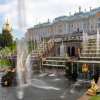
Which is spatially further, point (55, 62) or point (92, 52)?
point (55, 62)

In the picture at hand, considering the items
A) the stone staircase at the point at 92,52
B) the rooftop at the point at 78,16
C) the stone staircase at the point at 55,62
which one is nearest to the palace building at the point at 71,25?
the rooftop at the point at 78,16

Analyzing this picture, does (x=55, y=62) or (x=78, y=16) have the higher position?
(x=78, y=16)

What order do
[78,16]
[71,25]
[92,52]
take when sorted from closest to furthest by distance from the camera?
[92,52]
[78,16]
[71,25]

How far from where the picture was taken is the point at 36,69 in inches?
1464

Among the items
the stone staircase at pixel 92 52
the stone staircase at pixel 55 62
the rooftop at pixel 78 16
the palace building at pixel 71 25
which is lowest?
the stone staircase at pixel 55 62

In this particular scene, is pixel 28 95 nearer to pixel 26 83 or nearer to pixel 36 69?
pixel 26 83

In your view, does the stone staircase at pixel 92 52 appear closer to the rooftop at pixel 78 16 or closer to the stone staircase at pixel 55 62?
the stone staircase at pixel 55 62

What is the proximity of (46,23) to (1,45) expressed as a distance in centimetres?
1400

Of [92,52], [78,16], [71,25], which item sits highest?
[78,16]

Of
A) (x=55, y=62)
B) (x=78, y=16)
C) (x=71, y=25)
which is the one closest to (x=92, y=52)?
(x=55, y=62)

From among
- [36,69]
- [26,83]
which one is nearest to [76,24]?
[36,69]

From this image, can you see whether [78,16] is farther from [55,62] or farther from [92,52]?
[92,52]

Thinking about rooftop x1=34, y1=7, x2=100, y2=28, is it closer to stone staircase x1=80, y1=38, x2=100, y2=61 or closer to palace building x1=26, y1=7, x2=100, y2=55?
palace building x1=26, y1=7, x2=100, y2=55

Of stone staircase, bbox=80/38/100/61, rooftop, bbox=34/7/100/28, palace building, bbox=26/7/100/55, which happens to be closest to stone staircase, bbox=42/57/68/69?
stone staircase, bbox=80/38/100/61
